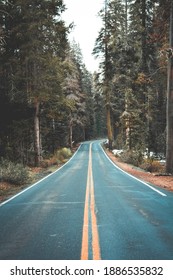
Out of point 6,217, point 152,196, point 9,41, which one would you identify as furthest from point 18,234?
point 9,41

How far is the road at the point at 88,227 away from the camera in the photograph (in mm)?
6195

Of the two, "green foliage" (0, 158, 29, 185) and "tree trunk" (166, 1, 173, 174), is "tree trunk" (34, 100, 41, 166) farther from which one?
"tree trunk" (166, 1, 173, 174)

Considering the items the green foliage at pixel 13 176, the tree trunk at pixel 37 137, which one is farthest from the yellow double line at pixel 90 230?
the tree trunk at pixel 37 137

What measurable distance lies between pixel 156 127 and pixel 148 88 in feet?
19.4

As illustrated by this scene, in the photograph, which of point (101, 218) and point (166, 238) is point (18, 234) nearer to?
point (101, 218)

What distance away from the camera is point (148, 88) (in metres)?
36.2

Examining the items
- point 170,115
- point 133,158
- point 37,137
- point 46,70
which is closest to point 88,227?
point 170,115

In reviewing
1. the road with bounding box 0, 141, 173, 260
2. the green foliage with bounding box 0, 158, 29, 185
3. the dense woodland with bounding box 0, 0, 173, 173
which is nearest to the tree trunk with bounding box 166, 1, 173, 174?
the dense woodland with bounding box 0, 0, 173, 173

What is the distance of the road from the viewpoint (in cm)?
620

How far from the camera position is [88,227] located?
8.04 meters

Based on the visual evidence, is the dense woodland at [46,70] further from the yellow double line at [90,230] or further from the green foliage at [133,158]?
the yellow double line at [90,230]

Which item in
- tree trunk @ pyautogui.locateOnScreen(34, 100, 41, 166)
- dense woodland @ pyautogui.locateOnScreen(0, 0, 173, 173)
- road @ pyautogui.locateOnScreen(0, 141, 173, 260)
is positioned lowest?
road @ pyautogui.locateOnScreen(0, 141, 173, 260)

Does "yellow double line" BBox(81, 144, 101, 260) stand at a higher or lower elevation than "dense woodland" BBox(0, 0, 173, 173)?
lower

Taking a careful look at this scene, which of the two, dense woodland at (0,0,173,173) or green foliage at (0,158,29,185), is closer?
green foliage at (0,158,29,185)
